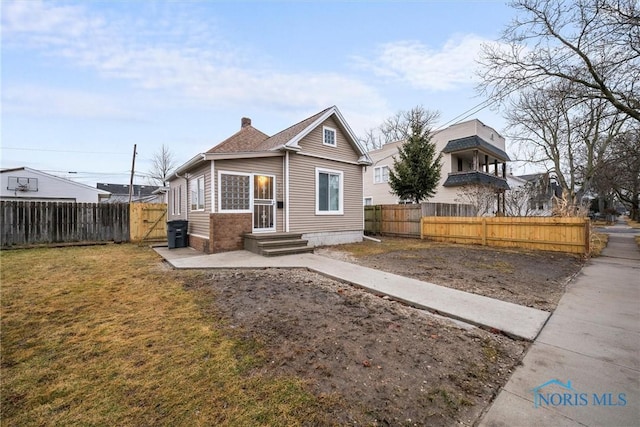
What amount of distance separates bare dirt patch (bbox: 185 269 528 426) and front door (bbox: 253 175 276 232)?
4944mm

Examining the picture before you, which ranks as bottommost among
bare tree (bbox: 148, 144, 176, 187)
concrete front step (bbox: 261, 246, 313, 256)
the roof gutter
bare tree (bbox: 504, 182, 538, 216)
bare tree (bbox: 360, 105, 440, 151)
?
concrete front step (bbox: 261, 246, 313, 256)

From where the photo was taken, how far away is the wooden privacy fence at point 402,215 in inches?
542

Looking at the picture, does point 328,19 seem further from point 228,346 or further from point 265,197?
point 228,346

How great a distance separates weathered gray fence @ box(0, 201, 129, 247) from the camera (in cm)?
1031

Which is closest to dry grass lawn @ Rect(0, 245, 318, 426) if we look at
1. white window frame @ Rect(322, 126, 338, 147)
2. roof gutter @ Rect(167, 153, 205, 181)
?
roof gutter @ Rect(167, 153, 205, 181)

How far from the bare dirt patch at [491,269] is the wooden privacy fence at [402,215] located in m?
4.37

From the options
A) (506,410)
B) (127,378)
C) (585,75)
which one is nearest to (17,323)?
(127,378)

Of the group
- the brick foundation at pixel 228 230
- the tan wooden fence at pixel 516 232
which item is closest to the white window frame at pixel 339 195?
the brick foundation at pixel 228 230

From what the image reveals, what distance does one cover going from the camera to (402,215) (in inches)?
564

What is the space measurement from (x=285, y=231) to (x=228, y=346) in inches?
273

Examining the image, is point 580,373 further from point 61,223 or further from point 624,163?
point 624,163

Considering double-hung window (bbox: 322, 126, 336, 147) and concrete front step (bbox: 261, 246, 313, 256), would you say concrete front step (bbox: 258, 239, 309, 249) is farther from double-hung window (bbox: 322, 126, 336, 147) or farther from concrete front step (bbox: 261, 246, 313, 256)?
double-hung window (bbox: 322, 126, 336, 147)

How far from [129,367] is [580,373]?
165 inches

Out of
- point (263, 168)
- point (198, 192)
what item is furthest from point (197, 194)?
point (263, 168)
